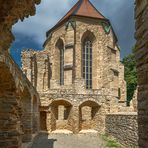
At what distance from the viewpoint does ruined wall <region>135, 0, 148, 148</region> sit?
380cm

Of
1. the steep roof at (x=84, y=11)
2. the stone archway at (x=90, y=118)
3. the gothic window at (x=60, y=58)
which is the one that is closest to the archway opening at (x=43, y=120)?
the stone archway at (x=90, y=118)

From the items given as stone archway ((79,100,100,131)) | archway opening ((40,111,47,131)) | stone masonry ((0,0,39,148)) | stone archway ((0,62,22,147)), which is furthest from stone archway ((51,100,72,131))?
stone archway ((0,62,22,147))

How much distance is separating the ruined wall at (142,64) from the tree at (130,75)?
26.5 metres

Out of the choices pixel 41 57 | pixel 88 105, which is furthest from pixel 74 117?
pixel 41 57

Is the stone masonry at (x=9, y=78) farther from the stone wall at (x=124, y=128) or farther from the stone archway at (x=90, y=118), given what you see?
the stone archway at (x=90, y=118)

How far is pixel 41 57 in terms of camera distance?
80.6ft

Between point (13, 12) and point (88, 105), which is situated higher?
point (13, 12)

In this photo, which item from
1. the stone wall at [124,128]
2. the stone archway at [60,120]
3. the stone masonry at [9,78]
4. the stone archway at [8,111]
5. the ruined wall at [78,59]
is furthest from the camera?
the ruined wall at [78,59]

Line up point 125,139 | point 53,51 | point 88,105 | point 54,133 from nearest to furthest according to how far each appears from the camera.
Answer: point 125,139
point 54,133
point 88,105
point 53,51

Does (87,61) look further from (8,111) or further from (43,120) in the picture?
(8,111)

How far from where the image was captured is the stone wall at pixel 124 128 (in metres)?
13.3

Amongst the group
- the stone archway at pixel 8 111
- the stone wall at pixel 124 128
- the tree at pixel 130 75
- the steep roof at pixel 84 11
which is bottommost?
the stone wall at pixel 124 128

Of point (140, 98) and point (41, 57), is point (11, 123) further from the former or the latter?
point (41, 57)

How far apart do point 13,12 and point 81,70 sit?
20.5 metres
